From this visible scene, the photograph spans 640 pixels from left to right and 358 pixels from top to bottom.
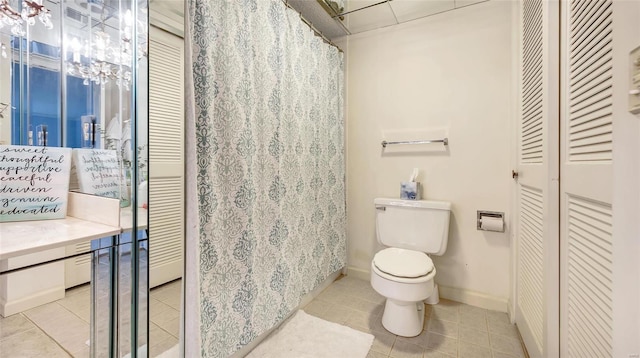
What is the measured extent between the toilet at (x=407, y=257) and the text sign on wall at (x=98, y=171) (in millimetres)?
1379

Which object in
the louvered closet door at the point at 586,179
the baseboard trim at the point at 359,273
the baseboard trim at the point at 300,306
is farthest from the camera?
the baseboard trim at the point at 359,273

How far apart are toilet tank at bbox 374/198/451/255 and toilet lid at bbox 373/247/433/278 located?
130mm

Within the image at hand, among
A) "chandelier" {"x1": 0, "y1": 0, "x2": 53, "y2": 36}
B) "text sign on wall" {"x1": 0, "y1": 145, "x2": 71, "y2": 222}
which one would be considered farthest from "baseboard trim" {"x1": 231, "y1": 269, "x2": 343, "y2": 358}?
"chandelier" {"x1": 0, "y1": 0, "x2": 53, "y2": 36}

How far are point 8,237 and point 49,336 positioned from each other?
38 cm

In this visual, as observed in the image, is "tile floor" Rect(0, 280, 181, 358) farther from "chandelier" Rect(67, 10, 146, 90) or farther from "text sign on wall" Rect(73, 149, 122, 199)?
"chandelier" Rect(67, 10, 146, 90)

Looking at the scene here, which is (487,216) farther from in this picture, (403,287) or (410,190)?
(403,287)

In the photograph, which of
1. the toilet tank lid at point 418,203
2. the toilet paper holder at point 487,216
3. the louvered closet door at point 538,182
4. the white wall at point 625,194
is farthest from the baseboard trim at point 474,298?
the white wall at point 625,194

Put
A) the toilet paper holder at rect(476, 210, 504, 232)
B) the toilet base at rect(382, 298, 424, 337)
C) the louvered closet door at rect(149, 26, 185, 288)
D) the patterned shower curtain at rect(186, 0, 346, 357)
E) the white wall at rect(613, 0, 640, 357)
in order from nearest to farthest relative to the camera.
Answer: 1. the white wall at rect(613, 0, 640, 357)
2. the louvered closet door at rect(149, 26, 185, 288)
3. the patterned shower curtain at rect(186, 0, 346, 357)
4. the toilet base at rect(382, 298, 424, 337)
5. the toilet paper holder at rect(476, 210, 504, 232)

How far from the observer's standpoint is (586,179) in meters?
0.78

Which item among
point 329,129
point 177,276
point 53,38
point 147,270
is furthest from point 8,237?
point 329,129

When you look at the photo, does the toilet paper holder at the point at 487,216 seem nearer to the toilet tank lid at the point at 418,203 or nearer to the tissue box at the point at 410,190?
→ the toilet tank lid at the point at 418,203

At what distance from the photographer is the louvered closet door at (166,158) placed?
96cm

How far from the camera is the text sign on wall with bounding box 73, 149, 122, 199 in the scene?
97 cm

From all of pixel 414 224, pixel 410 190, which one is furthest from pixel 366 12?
pixel 414 224
